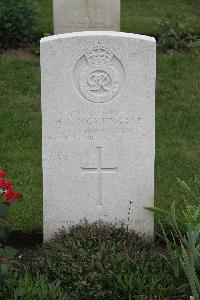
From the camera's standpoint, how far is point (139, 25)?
1040cm

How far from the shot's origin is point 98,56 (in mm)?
4664

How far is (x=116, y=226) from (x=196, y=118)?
113 inches

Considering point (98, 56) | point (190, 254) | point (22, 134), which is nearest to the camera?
point (190, 254)

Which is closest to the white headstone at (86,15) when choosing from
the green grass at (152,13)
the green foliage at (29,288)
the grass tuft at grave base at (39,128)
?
the grass tuft at grave base at (39,128)

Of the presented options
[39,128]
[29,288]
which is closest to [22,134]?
[39,128]

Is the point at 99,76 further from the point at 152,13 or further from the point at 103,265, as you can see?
the point at 152,13

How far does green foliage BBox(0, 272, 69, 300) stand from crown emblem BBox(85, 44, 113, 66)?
1.35 m

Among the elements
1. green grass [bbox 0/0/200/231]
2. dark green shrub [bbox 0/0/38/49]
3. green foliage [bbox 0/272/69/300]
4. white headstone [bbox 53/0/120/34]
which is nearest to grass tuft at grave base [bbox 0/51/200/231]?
green grass [bbox 0/0/200/231]

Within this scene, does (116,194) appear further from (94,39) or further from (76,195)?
(94,39)

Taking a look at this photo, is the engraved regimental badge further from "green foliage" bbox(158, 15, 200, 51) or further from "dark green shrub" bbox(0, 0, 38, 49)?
"green foliage" bbox(158, 15, 200, 51)

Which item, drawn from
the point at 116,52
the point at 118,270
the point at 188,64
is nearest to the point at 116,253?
the point at 118,270

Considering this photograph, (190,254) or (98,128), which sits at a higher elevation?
(98,128)

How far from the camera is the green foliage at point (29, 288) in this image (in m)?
4.17

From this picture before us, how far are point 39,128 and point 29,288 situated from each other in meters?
3.27
